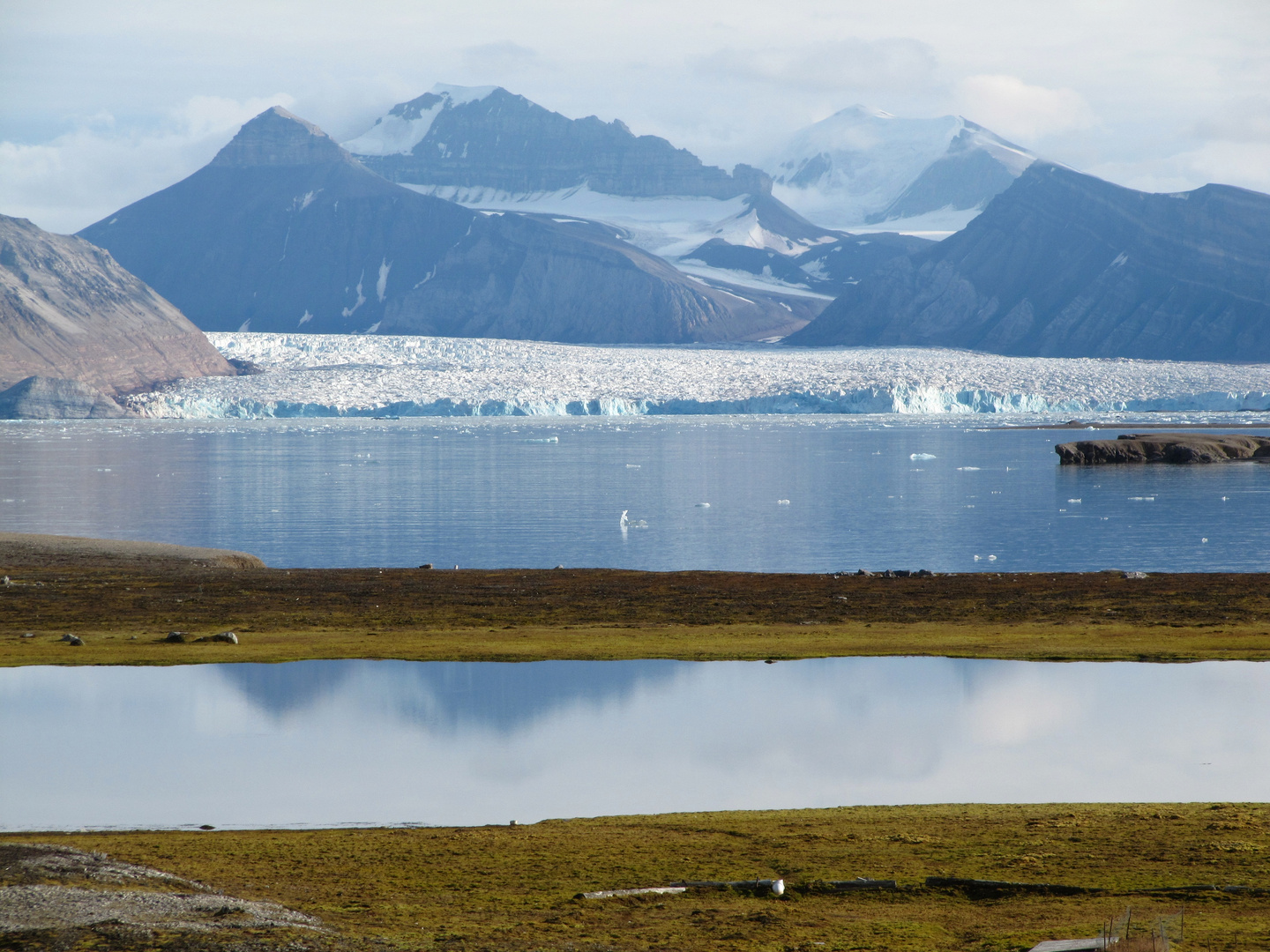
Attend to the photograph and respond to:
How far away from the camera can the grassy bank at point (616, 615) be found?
17016 mm

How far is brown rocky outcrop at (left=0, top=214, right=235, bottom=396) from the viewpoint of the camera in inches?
5271

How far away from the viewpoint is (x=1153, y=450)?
213 feet

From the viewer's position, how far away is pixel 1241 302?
559 ft

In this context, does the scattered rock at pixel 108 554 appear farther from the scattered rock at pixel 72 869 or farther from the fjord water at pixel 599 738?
the scattered rock at pixel 72 869

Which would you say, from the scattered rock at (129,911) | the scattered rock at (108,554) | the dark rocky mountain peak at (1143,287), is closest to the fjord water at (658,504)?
the scattered rock at (108,554)

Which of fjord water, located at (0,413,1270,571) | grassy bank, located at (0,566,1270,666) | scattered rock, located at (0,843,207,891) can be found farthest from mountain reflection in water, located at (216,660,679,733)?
fjord water, located at (0,413,1270,571)

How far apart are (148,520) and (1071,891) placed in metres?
37.5

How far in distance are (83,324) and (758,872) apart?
150558 millimetres

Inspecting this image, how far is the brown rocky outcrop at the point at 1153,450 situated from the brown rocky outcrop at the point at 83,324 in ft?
302

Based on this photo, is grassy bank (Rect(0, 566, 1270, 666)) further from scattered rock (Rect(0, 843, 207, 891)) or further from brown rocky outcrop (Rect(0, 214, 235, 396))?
brown rocky outcrop (Rect(0, 214, 235, 396))

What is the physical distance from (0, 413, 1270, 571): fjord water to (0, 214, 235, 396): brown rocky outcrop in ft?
169

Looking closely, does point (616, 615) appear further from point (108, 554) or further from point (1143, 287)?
point (1143, 287)

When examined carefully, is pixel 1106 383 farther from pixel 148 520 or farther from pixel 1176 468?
pixel 148 520

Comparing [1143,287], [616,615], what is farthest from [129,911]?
[1143,287]
